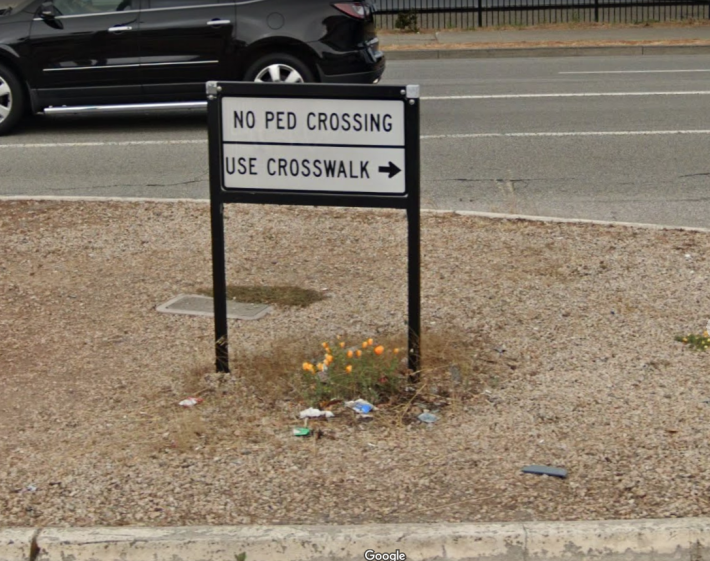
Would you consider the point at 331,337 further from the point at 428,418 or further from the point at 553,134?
the point at 553,134

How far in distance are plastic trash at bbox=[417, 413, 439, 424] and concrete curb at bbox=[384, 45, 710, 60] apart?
1571cm

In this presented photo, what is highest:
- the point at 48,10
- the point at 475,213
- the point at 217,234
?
the point at 48,10

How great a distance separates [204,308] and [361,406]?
5.68 ft

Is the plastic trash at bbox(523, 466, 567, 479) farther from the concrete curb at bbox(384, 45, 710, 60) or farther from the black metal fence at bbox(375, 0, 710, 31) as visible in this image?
the black metal fence at bbox(375, 0, 710, 31)

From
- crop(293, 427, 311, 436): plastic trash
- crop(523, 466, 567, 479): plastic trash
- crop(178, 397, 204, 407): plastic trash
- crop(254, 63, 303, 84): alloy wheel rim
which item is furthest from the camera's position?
crop(254, 63, 303, 84): alloy wheel rim

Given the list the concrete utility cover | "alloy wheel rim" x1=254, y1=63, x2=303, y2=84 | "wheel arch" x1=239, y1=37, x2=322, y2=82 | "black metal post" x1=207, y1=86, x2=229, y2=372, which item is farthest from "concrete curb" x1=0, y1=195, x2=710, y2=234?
"wheel arch" x1=239, y1=37, x2=322, y2=82

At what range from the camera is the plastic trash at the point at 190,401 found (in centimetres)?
531

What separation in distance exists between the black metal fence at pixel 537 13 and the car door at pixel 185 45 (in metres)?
11.7

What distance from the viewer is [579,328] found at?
6191mm

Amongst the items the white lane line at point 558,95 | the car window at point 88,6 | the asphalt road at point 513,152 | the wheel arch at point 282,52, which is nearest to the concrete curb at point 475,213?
the asphalt road at point 513,152

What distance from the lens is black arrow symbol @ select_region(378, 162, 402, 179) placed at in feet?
17.0

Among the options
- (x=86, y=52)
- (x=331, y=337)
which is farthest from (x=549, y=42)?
(x=331, y=337)

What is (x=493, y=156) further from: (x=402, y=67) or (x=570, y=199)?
(x=402, y=67)

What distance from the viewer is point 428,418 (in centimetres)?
512
